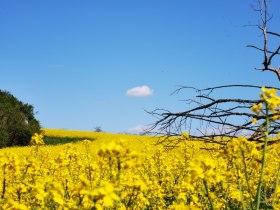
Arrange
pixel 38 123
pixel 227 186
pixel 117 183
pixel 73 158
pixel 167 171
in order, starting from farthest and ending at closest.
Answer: pixel 38 123 < pixel 167 171 < pixel 227 186 < pixel 73 158 < pixel 117 183

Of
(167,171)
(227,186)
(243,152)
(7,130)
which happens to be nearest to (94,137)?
(7,130)

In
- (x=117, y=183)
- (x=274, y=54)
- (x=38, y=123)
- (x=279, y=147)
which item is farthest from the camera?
(x=38, y=123)

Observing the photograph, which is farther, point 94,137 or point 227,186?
point 94,137

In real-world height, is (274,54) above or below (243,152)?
above

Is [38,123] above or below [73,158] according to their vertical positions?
above

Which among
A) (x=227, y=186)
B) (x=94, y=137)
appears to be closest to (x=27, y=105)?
(x=94, y=137)

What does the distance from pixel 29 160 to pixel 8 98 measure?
104ft

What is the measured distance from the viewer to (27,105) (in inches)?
1367

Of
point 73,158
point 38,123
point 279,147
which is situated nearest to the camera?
point 279,147

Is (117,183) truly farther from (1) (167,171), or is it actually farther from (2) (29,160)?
(1) (167,171)

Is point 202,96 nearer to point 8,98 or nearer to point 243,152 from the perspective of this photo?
point 243,152

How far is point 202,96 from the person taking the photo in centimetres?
548

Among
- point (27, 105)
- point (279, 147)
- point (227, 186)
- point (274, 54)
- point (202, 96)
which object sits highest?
point (27, 105)

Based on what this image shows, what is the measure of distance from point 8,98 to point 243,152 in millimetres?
33705
